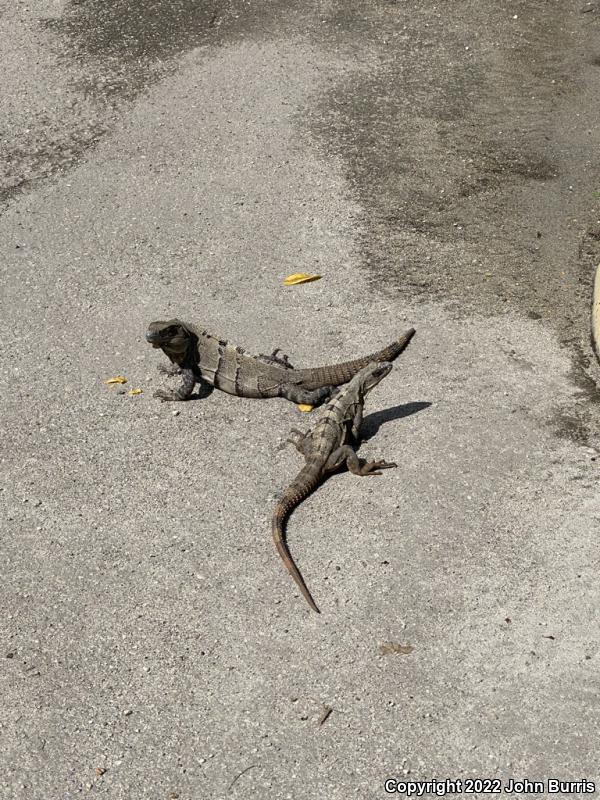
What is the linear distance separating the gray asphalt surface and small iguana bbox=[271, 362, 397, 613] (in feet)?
0.48

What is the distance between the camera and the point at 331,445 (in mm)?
7238

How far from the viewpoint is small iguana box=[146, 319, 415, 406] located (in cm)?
802

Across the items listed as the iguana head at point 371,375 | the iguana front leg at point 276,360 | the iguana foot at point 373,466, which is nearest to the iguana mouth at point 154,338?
the iguana front leg at point 276,360

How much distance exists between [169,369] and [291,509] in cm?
203

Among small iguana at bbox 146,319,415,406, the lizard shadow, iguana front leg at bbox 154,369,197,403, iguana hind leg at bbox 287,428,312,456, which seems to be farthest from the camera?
iguana front leg at bbox 154,369,197,403

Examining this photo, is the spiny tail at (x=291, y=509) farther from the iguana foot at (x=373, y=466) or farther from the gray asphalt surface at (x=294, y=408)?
the iguana foot at (x=373, y=466)

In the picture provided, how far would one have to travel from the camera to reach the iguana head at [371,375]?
25.3 ft

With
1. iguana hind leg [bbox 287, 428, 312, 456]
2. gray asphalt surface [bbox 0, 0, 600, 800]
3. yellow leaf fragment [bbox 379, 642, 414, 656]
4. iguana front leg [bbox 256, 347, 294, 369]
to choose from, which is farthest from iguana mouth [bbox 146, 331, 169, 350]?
yellow leaf fragment [bbox 379, 642, 414, 656]

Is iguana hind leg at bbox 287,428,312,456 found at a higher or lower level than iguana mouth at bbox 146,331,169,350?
lower

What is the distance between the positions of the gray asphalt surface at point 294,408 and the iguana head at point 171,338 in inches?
14.7

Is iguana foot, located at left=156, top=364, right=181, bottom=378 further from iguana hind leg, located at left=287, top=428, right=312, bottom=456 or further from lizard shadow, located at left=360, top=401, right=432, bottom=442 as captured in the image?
lizard shadow, located at left=360, top=401, right=432, bottom=442

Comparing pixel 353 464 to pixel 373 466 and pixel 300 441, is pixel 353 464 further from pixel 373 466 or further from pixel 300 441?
pixel 300 441

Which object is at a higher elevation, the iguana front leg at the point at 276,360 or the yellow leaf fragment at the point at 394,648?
the iguana front leg at the point at 276,360

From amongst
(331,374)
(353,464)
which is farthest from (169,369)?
(353,464)
